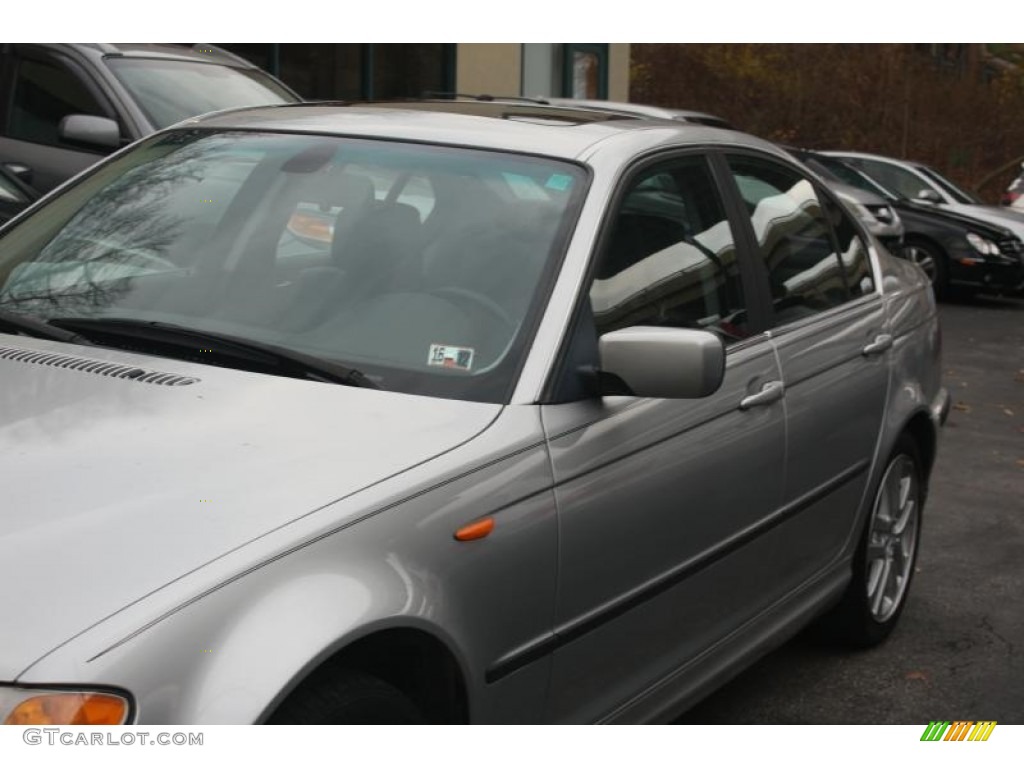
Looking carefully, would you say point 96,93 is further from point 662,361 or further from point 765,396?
point 662,361

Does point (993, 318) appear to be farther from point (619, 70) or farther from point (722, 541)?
point (722, 541)

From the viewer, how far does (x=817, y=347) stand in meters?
4.49

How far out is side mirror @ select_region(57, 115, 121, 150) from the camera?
8.31 m

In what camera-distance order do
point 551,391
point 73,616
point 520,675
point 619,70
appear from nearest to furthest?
point 73,616, point 520,675, point 551,391, point 619,70

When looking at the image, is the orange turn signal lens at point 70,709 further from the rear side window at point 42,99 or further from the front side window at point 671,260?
the rear side window at point 42,99

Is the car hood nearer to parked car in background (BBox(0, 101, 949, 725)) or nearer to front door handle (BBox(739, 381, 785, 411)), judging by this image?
parked car in background (BBox(0, 101, 949, 725))

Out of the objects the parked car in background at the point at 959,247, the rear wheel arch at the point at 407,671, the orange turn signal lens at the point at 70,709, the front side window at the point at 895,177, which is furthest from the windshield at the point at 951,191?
the orange turn signal lens at the point at 70,709

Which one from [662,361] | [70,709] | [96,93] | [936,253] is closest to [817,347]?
[662,361]

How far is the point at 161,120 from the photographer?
9023 millimetres

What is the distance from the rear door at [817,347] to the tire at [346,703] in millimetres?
1708

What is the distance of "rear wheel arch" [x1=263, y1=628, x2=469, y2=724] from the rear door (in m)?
1.53

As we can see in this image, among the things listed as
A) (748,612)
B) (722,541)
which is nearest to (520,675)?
(722,541)

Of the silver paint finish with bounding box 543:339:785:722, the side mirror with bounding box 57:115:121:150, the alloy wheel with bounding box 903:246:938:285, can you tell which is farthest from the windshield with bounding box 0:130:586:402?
the alloy wheel with bounding box 903:246:938:285

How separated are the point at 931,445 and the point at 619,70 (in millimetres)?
18925
